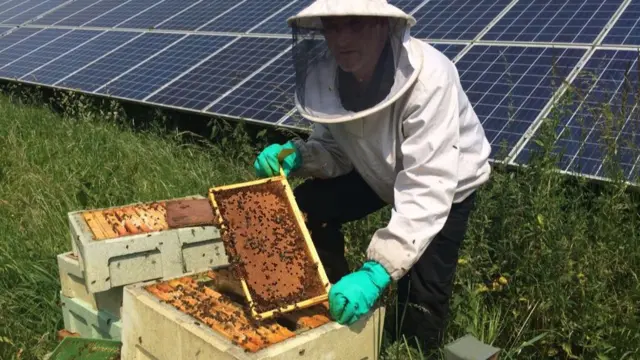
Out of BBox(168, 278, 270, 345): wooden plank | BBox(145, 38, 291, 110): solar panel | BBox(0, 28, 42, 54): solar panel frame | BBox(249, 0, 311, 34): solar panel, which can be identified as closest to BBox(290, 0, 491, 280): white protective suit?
BBox(168, 278, 270, 345): wooden plank

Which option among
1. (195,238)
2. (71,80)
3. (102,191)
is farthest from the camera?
(71,80)

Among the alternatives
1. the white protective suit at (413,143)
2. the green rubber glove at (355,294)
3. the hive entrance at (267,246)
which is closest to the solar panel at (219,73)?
the hive entrance at (267,246)

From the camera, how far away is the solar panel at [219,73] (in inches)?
271

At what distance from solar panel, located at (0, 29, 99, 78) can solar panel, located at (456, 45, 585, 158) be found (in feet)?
22.7

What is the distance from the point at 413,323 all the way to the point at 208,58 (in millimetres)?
5595

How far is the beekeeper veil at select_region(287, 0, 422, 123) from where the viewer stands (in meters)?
2.58

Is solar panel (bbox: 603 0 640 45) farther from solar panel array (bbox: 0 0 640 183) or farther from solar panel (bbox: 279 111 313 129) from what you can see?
solar panel (bbox: 279 111 313 129)

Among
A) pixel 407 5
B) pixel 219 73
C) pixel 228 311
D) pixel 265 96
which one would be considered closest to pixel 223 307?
pixel 228 311

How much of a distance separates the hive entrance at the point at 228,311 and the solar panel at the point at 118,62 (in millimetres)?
5815

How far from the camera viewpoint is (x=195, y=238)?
11.4 feet

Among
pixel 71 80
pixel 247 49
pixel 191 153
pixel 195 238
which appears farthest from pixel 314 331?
pixel 71 80

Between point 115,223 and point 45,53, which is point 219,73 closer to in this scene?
point 115,223

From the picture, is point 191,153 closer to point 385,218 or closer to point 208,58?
point 208,58

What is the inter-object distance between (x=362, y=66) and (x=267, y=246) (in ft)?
2.98
